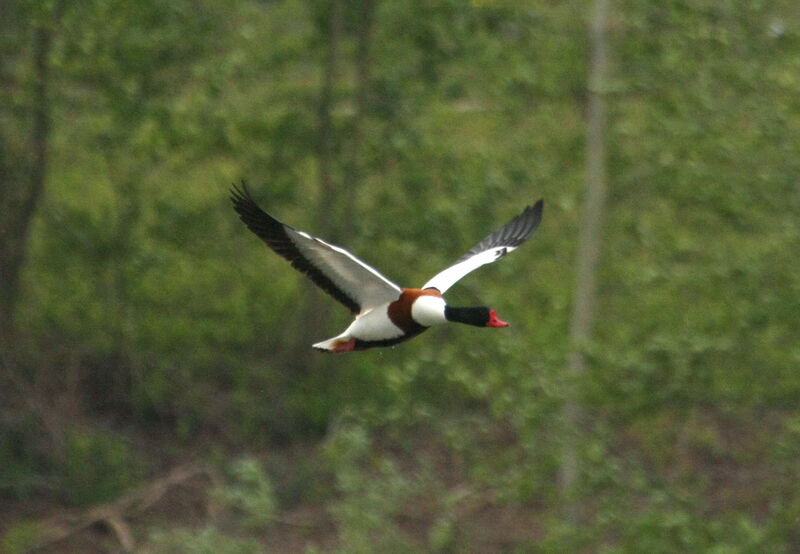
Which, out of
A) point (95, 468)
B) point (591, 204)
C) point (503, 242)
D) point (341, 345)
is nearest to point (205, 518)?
point (95, 468)

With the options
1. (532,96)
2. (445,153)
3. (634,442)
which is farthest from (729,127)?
(634,442)

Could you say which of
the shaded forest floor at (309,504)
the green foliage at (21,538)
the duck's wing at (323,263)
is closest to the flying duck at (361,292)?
the duck's wing at (323,263)

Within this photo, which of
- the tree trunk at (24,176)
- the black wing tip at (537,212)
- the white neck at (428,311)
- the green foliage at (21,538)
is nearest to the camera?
the white neck at (428,311)

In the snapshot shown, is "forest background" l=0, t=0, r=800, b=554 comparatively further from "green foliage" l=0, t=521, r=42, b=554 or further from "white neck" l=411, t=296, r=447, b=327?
"white neck" l=411, t=296, r=447, b=327

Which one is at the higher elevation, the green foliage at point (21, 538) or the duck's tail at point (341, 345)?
the green foliage at point (21, 538)

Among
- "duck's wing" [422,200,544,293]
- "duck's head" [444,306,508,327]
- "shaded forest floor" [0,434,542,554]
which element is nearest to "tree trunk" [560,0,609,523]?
"shaded forest floor" [0,434,542,554]

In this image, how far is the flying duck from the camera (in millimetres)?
5547

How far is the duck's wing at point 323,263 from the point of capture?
5664mm

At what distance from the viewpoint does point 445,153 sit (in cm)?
1320

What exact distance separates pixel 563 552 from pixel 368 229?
3.91 meters

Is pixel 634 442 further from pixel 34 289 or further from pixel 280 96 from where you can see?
pixel 34 289

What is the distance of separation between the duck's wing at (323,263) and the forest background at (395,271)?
13.3 ft

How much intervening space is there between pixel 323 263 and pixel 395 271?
744 centimetres

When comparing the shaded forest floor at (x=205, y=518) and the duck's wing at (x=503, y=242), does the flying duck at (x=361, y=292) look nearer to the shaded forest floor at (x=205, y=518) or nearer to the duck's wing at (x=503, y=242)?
the duck's wing at (x=503, y=242)
